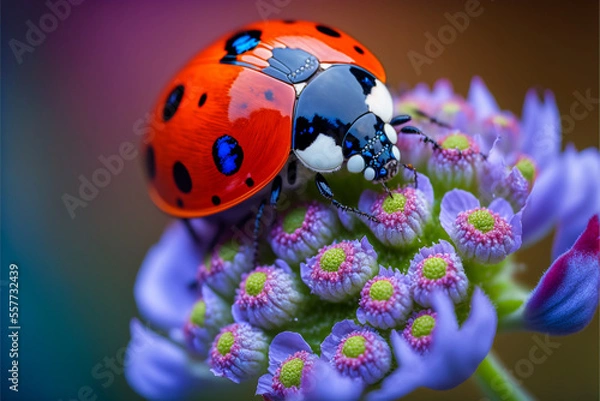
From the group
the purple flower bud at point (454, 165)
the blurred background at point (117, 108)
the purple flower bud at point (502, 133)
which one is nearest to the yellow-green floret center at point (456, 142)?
the purple flower bud at point (454, 165)

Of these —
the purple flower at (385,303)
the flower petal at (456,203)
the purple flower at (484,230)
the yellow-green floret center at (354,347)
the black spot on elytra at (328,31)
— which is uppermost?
the black spot on elytra at (328,31)

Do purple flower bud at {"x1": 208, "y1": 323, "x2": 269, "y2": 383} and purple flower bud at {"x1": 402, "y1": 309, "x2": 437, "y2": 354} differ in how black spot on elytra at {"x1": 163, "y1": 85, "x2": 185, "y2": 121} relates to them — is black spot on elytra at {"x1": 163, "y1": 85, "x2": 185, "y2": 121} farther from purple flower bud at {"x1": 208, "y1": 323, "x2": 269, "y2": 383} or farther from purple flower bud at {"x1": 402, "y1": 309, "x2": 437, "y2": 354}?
purple flower bud at {"x1": 402, "y1": 309, "x2": 437, "y2": 354}

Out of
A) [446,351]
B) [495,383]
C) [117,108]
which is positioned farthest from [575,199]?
[117,108]

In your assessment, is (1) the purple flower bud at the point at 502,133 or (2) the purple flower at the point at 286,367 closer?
(2) the purple flower at the point at 286,367

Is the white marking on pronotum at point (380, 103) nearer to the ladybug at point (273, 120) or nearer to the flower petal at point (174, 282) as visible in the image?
the ladybug at point (273, 120)

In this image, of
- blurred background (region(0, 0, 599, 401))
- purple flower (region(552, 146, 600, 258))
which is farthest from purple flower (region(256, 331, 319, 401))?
blurred background (region(0, 0, 599, 401))

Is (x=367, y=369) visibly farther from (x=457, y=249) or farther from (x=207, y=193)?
(x=207, y=193)
